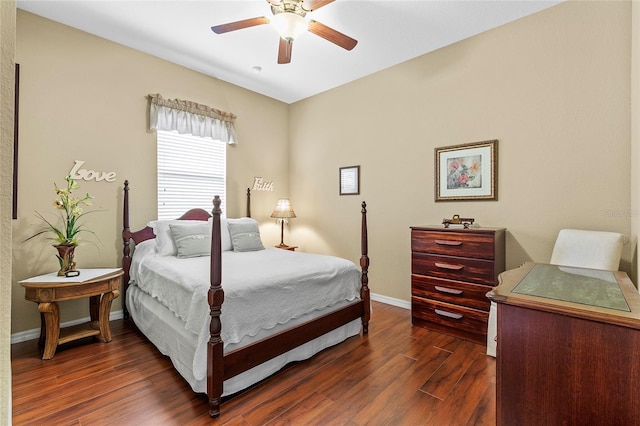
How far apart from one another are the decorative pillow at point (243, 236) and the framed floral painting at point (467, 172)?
217cm

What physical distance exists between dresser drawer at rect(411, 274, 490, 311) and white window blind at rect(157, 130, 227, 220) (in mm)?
2796

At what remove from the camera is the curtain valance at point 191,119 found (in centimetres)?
348

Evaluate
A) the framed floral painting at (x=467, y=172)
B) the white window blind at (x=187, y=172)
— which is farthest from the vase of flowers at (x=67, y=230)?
the framed floral painting at (x=467, y=172)

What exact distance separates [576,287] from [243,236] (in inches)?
117

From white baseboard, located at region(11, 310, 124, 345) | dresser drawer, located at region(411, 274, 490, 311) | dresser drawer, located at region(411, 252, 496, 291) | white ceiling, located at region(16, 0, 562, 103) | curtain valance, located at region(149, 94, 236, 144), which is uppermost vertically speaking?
white ceiling, located at region(16, 0, 562, 103)

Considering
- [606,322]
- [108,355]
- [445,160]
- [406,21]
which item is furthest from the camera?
[445,160]

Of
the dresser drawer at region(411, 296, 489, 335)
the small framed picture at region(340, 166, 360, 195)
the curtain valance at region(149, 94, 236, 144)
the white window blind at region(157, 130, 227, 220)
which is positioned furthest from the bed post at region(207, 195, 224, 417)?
the small framed picture at region(340, 166, 360, 195)

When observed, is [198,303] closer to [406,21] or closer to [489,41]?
[406,21]

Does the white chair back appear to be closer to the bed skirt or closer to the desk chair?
the desk chair

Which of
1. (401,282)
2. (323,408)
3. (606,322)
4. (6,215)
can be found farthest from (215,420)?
(401,282)

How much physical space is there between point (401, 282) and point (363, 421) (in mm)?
2126

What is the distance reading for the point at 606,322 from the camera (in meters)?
1.12

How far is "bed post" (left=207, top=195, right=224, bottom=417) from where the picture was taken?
5.94 ft

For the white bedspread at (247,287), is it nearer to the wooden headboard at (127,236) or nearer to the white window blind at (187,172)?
the wooden headboard at (127,236)
